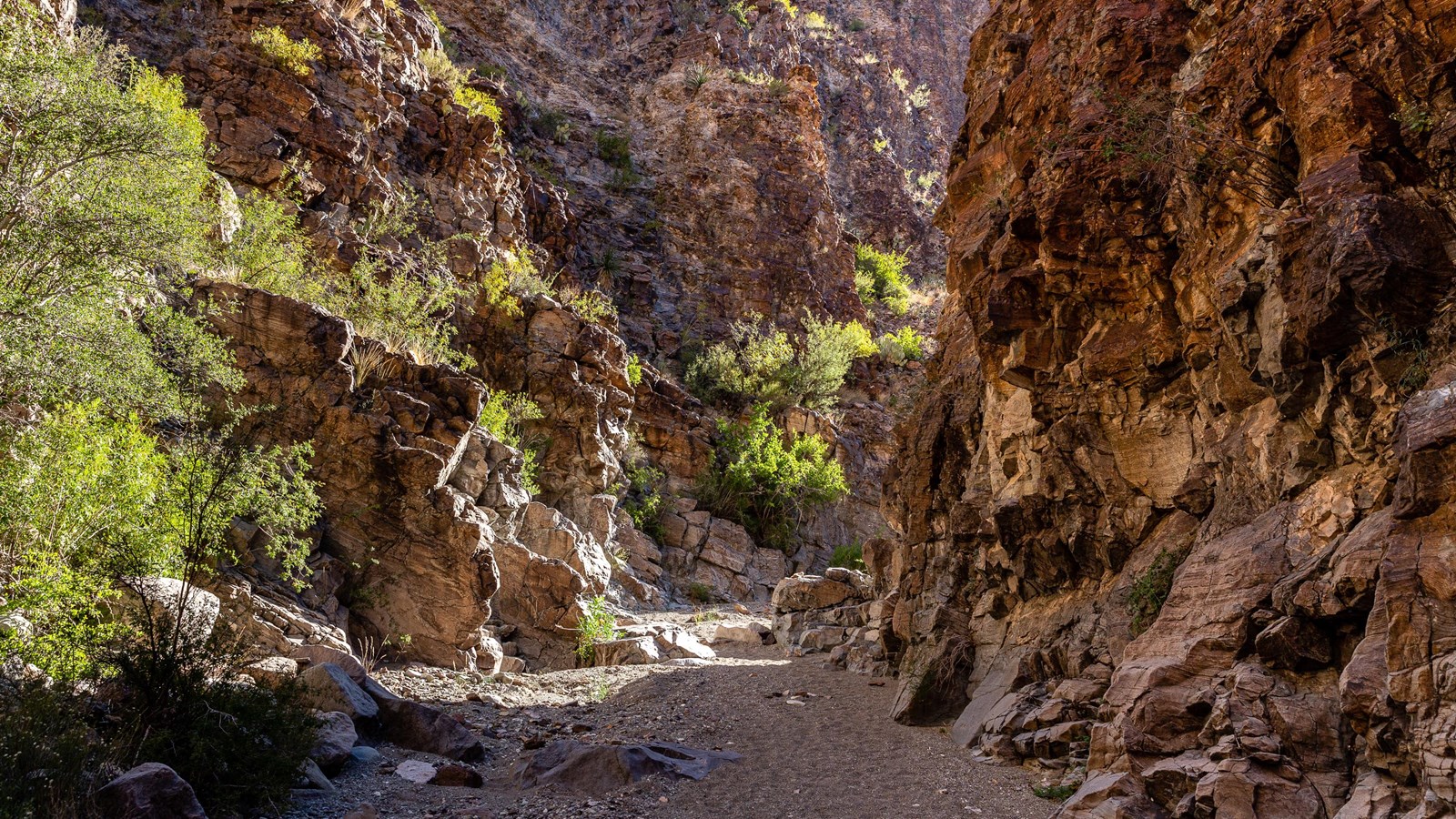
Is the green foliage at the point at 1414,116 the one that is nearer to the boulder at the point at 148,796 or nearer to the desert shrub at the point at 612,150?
the boulder at the point at 148,796

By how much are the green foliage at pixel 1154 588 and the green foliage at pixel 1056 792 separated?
242 centimetres

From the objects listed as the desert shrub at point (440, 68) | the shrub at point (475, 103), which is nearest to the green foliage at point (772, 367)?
the shrub at point (475, 103)

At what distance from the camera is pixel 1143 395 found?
11.2m

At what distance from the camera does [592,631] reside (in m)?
18.7

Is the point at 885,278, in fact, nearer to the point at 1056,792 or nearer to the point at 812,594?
the point at 812,594

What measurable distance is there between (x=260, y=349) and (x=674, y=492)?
61.5 feet

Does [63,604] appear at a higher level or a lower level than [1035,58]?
lower

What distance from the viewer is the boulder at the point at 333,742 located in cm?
854

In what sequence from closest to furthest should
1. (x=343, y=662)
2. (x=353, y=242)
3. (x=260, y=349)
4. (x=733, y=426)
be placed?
(x=343, y=662), (x=260, y=349), (x=353, y=242), (x=733, y=426)

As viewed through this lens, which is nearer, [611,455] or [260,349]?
[260,349]

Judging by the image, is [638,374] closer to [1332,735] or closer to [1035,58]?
[1035,58]

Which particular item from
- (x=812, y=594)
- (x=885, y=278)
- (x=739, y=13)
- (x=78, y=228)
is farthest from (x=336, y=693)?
(x=739, y=13)

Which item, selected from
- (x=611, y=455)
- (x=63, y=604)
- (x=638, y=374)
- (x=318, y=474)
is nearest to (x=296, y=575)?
(x=318, y=474)

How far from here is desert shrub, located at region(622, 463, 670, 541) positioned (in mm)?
29438
